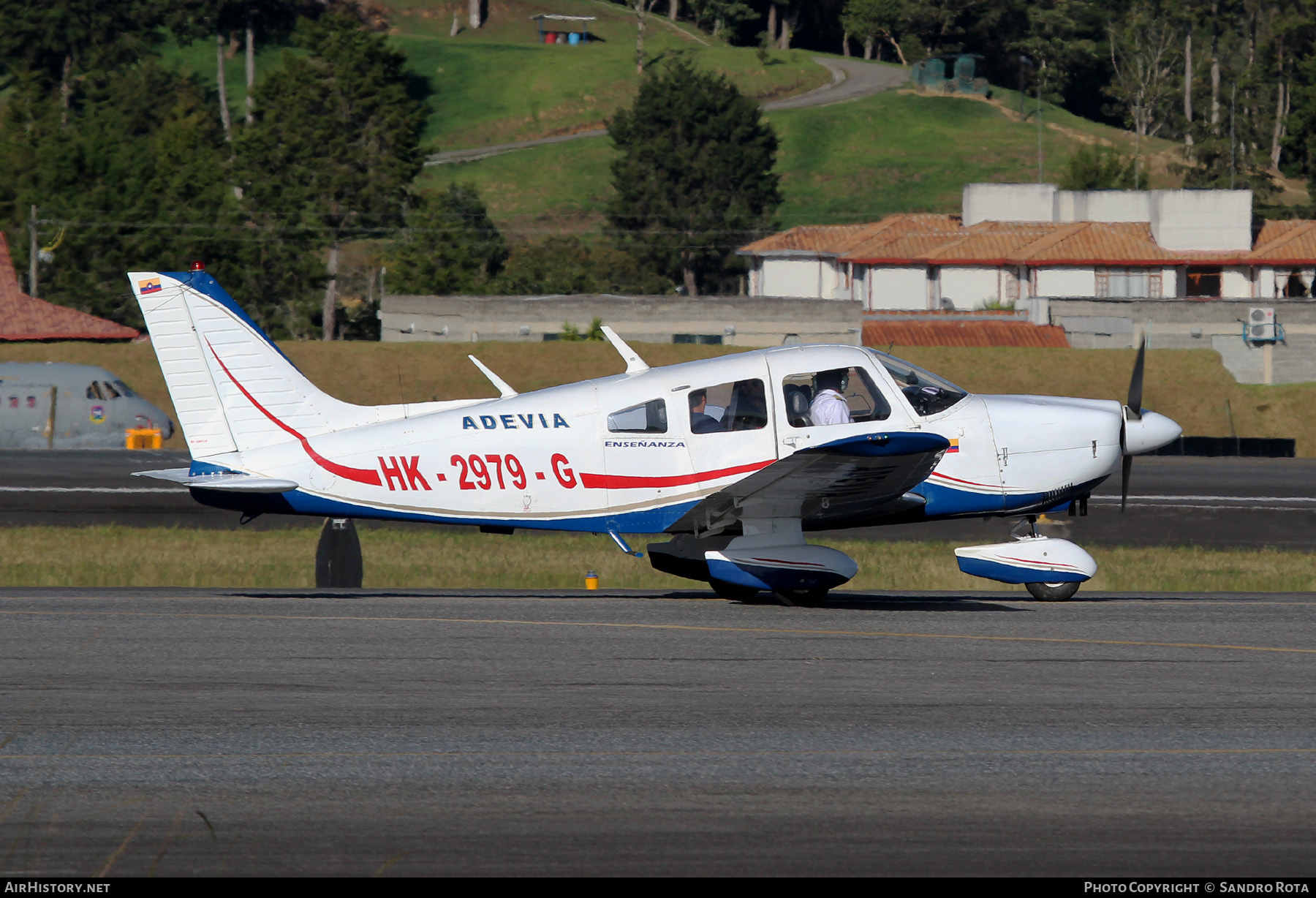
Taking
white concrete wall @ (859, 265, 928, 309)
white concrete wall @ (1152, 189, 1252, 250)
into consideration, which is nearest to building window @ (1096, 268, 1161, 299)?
white concrete wall @ (1152, 189, 1252, 250)

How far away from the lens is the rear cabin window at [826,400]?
1323cm

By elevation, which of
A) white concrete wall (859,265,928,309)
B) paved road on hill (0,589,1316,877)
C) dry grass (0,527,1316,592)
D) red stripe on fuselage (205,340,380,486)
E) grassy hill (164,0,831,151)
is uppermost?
grassy hill (164,0,831,151)

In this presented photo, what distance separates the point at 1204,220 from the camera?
7481 centimetres

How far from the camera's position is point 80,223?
6278cm

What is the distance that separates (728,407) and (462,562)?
9.34 meters

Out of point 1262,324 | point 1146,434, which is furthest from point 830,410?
point 1262,324

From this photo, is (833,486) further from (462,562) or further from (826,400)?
(462,562)

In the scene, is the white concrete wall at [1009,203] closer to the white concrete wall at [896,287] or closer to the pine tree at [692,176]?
the white concrete wall at [896,287]

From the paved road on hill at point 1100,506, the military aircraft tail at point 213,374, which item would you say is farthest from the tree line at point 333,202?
the military aircraft tail at point 213,374

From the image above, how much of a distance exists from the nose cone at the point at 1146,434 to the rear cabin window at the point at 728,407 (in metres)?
3.53

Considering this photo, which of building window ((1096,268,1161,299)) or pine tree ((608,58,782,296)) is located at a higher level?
pine tree ((608,58,782,296))

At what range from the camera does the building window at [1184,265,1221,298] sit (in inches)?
2896

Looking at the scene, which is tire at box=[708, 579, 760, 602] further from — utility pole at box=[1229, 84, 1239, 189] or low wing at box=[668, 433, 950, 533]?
utility pole at box=[1229, 84, 1239, 189]

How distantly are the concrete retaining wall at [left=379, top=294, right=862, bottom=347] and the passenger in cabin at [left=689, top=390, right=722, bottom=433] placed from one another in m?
44.6
